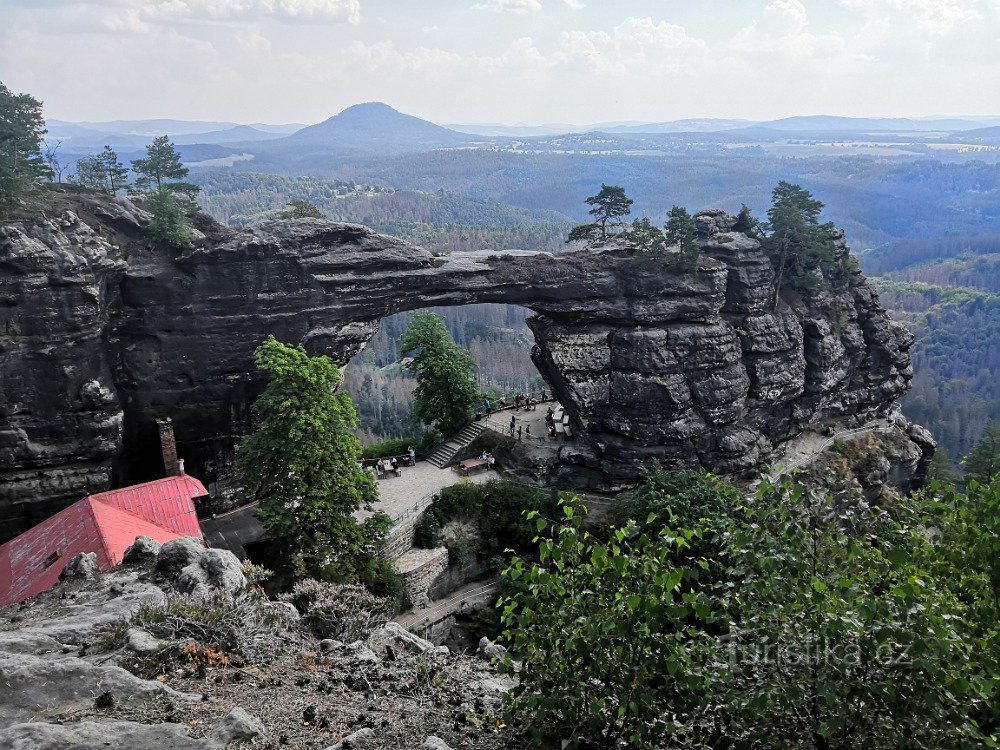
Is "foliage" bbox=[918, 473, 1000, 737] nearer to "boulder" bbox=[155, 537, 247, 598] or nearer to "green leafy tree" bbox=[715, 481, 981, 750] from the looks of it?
"green leafy tree" bbox=[715, 481, 981, 750]

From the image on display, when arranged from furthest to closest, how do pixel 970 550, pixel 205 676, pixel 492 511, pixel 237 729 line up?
pixel 492 511
pixel 205 676
pixel 970 550
pixel 237 729

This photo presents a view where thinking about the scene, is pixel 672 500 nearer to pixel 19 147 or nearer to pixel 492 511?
pixel 492 511

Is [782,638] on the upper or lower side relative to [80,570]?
upper

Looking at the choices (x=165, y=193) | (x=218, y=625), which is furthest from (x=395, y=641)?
(x=165, y=193)

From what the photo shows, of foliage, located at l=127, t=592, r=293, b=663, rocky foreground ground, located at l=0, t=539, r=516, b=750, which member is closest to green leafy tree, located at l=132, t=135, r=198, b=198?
rocky foreground ground, located at l=0, t=539, r=516, b=750

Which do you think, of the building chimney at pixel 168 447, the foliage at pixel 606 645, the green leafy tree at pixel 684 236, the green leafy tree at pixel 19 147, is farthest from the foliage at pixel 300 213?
the foliage at pixel 606 645

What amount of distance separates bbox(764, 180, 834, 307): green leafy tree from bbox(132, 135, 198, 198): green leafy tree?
101 ft

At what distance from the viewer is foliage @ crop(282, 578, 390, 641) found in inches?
625

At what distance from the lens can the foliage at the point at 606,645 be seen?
328 inches

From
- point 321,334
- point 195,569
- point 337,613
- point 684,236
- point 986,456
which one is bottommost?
point 986,456

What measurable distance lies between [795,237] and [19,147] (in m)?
38.6

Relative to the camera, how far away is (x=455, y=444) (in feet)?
132

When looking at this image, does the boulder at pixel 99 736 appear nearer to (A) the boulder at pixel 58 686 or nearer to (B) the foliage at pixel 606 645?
(A) the boulder at pixel 58 686

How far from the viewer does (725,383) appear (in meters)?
37.1
